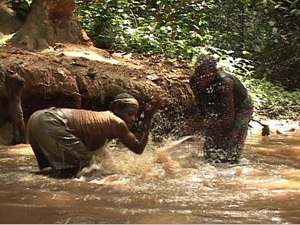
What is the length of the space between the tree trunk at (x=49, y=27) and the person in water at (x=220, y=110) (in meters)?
4.15

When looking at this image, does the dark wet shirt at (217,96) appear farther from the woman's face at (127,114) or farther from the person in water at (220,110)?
the woman's face at (127,114)

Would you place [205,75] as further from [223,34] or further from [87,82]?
[223,34]

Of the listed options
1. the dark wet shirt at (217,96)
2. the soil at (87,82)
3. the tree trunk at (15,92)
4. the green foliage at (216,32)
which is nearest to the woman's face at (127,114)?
the dark wet shirt at (217,96)

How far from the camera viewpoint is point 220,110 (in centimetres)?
583

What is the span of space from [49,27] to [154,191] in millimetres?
6355

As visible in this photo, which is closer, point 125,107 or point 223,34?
point 125,107

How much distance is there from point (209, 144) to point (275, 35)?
9.80m

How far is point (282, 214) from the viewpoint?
3.14 metres

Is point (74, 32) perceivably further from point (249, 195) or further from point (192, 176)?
point (249, 195)

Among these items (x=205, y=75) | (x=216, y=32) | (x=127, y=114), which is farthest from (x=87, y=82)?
(x=216, y=32)

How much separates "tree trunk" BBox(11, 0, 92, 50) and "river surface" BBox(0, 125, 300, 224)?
3.39 metres

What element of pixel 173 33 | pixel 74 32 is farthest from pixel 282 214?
pixel 173 33

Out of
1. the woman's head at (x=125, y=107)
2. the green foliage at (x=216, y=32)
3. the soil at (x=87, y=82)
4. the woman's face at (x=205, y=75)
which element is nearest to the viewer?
the woman's head at (x=125, y=107)

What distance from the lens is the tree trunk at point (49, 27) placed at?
905 cm
